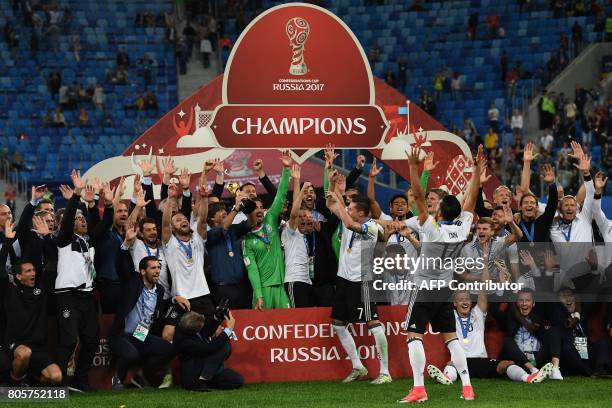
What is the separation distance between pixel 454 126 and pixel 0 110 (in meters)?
11.7

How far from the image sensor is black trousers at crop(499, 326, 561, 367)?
12.8 meters

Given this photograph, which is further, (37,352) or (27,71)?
(27,71)

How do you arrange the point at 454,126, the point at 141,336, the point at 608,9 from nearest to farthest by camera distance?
the point at 141,336
the point at 454,126
the point at 608,9

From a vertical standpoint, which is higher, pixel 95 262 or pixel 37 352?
pixel 95 262

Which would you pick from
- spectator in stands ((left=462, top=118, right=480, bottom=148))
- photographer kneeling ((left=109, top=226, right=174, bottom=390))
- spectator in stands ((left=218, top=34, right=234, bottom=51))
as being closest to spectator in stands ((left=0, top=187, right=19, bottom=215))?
spectator in stands ((left=218, top=34, right=234, bottom=51))

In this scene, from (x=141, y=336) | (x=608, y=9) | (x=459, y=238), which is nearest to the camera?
(x=459, y=238)

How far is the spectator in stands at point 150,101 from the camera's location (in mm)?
31938

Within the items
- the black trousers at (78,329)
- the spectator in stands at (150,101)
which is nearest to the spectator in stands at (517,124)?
the spectator in stands at (150,101)

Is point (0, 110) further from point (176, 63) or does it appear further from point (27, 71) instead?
point (176, 63)

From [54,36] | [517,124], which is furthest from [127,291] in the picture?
[54,36]

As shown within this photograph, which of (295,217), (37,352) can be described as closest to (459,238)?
(295,217)

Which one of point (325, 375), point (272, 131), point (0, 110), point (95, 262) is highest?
point (0, 110)

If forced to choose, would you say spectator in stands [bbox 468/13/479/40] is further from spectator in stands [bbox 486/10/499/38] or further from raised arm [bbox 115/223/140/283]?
raised arm [bbox 115/223/140/283]

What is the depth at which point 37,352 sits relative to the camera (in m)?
11.8
